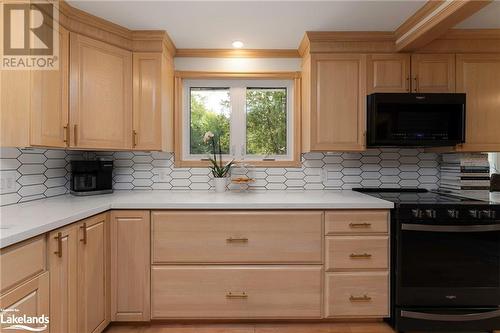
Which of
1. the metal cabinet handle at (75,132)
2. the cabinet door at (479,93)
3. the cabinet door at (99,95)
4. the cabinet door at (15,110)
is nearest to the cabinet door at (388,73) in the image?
the cabinet door at (479,93)

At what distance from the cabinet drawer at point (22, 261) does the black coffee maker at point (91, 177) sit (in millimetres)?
1020

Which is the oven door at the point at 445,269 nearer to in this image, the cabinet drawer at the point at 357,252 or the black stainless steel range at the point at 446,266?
the black stainless steel range at the point at 446,266

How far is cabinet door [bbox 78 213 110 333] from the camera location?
5.40 ft

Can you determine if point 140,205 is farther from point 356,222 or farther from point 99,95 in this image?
point 356,222

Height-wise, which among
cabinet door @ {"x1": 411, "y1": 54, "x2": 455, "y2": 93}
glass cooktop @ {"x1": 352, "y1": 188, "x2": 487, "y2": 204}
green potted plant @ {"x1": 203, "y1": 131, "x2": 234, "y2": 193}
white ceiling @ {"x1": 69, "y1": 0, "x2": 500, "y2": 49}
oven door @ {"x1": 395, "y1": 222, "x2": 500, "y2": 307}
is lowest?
oven door @ {"x1": 395, "y1": 222, "x2": 500, "y2": 307}

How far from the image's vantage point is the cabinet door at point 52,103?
165cm

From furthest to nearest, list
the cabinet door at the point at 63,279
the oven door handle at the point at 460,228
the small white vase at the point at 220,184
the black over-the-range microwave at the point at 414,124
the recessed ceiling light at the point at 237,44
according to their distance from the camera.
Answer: the small white vase at the point at 220,184 → the recessed ceiling light at the point at 237,44 → the black over-the-range microwave at the point at 414,124 → the oven door handle at the point at 460,228 → the cabinet door at the point at 63,279

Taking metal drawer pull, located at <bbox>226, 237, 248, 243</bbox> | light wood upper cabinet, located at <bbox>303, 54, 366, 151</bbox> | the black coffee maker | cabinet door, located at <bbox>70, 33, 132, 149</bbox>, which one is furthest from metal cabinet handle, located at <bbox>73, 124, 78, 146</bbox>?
light wood upper cabinet, located at <bbox>303, 54, 366, 151</bbox>

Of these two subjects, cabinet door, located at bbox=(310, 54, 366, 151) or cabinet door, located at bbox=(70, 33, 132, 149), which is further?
cabinet door, located at bbox=(310, 54, 366, 151)

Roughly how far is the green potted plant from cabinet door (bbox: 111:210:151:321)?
29.7 inches

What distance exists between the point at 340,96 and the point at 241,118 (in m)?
0.93

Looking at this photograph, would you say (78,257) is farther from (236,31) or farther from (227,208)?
(236,31)

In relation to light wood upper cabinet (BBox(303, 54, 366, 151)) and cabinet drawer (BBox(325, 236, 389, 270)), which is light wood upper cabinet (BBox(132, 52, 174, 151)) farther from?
cabinet drawer (BBox(325, 236, 389, 270))

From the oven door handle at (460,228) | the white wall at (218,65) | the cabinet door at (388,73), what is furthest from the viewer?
the white wall at (218,65)
